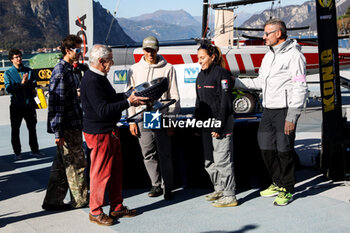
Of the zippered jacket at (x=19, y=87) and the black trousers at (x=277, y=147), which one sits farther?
the zippered jacket at (x=19, y=87)

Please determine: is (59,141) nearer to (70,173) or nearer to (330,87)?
(70,173)

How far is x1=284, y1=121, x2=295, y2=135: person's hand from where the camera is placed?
4.57 metres

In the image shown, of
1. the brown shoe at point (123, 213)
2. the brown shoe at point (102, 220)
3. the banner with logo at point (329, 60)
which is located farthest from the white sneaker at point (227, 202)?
the banner with logo at point (329, 60)

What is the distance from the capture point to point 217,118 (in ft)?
15.1

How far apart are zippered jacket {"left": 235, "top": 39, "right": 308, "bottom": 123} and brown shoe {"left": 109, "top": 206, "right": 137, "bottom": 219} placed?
194 cm

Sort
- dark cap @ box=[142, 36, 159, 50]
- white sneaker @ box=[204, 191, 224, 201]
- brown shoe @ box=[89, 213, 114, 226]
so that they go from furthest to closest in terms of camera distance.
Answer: white sneaker @ box=[204, 191, 224, 201]
dark cap @ box=[142, 36, 159, 50]
brown shoe @ box=[89, 213, 114, 226]

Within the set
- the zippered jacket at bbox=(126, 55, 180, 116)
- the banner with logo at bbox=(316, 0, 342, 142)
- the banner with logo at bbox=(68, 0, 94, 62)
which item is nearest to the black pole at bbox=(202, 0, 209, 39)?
the banner with logo at bbox=(68, 0, 94, 62)

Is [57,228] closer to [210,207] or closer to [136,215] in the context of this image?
[136,215]

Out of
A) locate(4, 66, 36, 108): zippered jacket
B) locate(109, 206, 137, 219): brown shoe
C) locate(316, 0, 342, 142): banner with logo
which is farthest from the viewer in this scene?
locate(4, 66, 36, 108): zippered jacket

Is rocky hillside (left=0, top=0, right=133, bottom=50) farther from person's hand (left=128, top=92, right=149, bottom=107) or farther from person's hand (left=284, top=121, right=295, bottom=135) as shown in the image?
person's hand (left=128, top=92, right=149, bottom=107)

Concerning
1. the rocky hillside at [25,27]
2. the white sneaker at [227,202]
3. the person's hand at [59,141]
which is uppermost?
the rocky hillside at [25,27]

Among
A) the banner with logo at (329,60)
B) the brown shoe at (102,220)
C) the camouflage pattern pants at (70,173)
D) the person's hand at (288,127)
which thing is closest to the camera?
the brown shoe at (102,220)

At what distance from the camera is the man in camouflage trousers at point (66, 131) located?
4516mm

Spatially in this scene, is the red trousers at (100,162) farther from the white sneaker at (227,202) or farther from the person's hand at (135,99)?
the white sneaker at (227,202)
